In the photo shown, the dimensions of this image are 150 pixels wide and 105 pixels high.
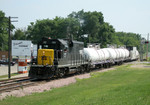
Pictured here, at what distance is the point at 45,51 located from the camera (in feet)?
63.1

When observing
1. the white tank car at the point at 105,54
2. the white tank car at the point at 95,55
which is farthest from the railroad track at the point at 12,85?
the white tank car at the point at 105,54

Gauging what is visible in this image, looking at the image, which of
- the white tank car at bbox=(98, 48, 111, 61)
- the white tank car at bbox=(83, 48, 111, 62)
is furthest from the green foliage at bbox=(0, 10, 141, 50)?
the white tank car at bbox=(83, 48, 111, 62)

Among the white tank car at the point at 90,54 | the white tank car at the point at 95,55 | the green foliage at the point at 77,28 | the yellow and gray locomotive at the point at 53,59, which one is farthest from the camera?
the green foliage at the point at 77,28

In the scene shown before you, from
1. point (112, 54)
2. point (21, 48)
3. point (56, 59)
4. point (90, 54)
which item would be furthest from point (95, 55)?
point (56, 59)

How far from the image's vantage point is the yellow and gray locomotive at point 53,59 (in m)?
18.7

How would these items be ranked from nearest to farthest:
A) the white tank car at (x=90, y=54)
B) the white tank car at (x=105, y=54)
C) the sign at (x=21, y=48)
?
the white tank car at (x=90, y=54), the sign at (x=21, y=48), the white tank car at (x=105, y=54)

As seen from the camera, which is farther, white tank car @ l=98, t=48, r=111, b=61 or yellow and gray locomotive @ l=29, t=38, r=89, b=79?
white tank car @ l=98, t=48, r=111, b=61

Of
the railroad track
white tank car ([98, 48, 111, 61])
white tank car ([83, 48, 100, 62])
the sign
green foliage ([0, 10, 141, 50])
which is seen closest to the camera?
the railroad track

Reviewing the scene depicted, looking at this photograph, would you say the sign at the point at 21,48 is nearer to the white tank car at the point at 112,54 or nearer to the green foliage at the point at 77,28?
the white tank car at the point at 112,54

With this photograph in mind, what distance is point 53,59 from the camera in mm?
19094

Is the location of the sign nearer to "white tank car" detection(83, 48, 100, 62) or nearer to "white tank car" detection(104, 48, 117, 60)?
"white tank car" detection(83, 48, 100, 62)

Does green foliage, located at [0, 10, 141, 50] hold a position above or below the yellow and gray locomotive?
above

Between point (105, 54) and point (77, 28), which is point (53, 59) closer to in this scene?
point (105, 54)

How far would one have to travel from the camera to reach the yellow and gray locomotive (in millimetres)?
18672
